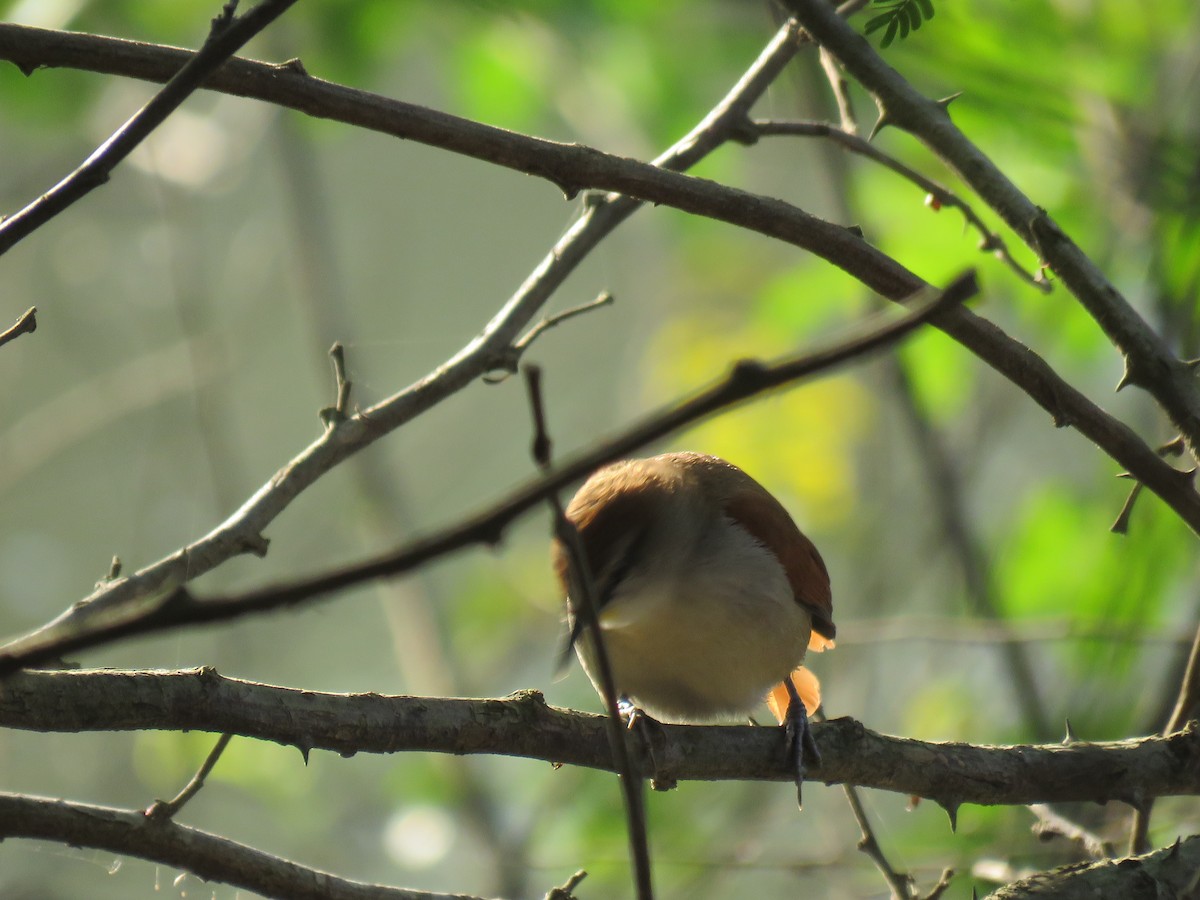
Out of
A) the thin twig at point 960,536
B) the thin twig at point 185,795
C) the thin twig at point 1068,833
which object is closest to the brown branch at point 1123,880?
the thin twig at point 1068,833

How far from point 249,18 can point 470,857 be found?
298 inches

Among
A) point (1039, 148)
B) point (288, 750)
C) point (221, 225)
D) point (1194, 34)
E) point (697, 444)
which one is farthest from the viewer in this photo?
point (221, 225)

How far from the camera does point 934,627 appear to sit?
420 centimetres

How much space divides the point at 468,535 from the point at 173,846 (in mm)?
1231

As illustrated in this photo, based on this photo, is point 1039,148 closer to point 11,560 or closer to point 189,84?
point 189,84

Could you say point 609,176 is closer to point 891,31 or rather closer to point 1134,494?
point 891,31

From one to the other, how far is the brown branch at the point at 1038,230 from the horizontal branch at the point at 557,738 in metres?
0.72

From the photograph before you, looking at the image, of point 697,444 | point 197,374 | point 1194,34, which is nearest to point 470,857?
point 697,444

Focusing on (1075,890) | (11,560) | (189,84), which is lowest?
Answer: (1075,890)

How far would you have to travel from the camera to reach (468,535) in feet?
3.51

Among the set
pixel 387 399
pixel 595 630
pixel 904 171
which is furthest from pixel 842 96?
Answer: pixel 595 630

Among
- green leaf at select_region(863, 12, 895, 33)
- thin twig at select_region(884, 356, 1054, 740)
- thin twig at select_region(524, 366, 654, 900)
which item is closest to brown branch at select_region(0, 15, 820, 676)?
green leaf at select_region(863, 12, 895, 33)

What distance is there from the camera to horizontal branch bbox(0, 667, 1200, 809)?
1.80 metres

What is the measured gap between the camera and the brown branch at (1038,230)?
2336 millimetres
